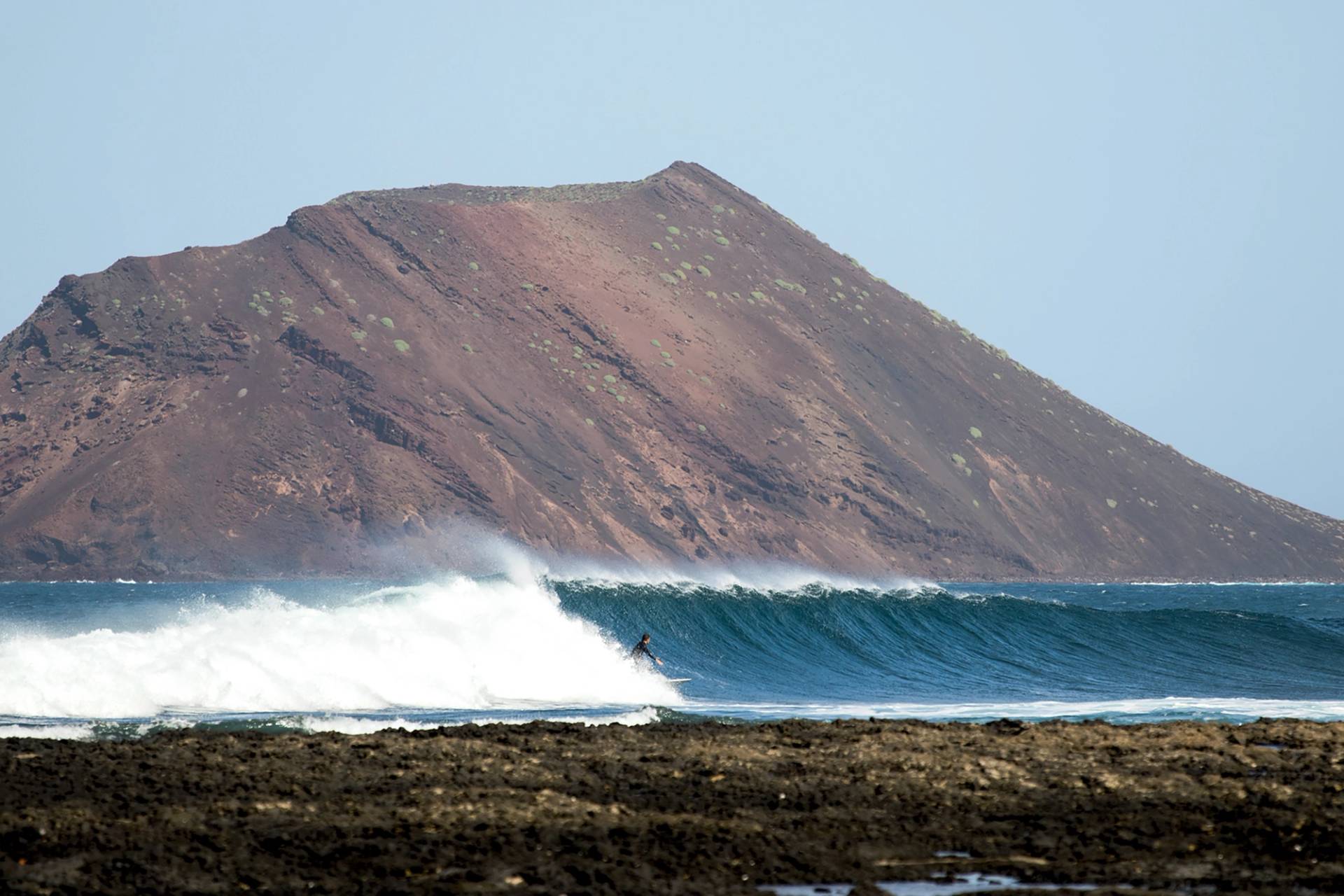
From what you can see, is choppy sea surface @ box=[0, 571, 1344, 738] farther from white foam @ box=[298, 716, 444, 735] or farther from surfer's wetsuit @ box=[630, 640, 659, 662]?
surfer's wetsuit @ box=[630, 640, 659, 662]

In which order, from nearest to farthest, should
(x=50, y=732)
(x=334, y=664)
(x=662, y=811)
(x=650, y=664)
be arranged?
1. (x=662, y=811)
2. (x=50, y=732)
3. (x=334, y=664)
4. (x=650, y=664)

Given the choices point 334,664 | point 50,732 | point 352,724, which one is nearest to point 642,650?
point 334,664

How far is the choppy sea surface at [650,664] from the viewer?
72.6ft

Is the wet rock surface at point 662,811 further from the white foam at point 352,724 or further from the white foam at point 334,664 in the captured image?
the white foam at point 334,664

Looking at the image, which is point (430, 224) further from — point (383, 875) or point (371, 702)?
point (383, 875)

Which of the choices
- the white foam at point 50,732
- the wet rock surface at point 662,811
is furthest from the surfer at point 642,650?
the wet rock surface at point 662,811

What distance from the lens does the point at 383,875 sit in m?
9.57

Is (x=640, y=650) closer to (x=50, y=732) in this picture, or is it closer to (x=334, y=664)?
(x=334, y=664)

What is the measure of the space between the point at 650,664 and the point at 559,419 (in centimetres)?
7444

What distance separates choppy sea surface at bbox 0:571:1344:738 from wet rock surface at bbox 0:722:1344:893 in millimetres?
5103

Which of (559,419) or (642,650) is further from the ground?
(559,419)

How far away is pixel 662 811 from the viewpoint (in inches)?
458

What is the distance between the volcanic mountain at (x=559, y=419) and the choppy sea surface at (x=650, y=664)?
48.5m

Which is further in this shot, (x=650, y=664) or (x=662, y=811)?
(x=650, y=664)
